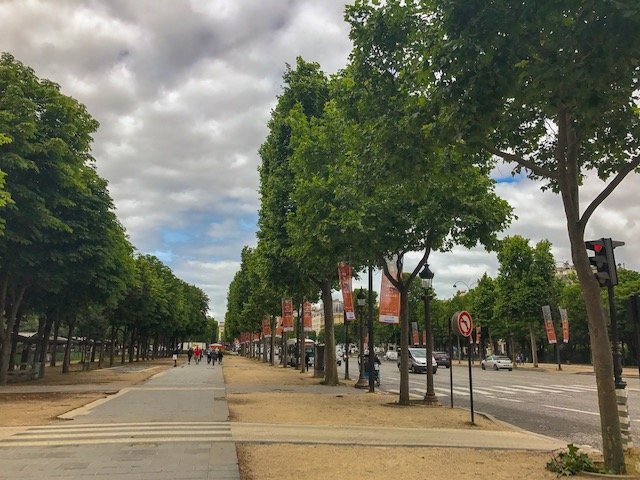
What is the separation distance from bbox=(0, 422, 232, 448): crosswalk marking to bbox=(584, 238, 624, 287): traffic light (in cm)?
675

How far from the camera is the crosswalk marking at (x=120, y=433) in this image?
10070 mm

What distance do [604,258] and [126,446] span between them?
8175mm

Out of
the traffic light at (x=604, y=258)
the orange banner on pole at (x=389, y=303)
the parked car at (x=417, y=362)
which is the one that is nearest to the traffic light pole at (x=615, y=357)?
the traffic light at (x=604, y=258)

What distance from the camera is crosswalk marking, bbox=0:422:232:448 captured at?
10.1 meters

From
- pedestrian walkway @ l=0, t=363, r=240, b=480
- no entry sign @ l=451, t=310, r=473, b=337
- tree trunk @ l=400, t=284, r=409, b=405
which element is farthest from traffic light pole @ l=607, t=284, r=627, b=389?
tree trunk @ l=400, t=284, r=409, b=405

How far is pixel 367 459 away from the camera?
8688 millimetres

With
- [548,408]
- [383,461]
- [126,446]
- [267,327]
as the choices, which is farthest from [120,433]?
[267,327]

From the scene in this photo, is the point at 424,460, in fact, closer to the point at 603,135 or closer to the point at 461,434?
the point at 461,434

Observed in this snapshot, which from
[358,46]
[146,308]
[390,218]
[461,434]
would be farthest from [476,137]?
[146,308]

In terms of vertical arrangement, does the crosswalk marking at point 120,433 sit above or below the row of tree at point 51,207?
below

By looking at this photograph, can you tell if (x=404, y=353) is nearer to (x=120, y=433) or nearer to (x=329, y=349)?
(x=120, y=433)

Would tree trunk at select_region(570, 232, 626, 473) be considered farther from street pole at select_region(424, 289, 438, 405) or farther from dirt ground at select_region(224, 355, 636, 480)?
street pole at select_region(424, 289, 438, 405)

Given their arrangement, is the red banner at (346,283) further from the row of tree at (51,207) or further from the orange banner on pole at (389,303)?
the row of tree at (51,207)

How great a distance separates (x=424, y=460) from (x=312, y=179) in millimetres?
11893
